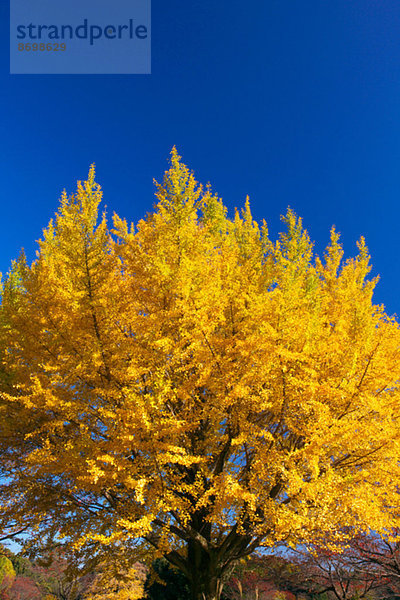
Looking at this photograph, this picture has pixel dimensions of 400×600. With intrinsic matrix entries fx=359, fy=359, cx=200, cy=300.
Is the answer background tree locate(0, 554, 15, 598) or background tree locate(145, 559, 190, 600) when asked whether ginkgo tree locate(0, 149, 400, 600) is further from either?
background tree locate(0, 554, 15, 598)

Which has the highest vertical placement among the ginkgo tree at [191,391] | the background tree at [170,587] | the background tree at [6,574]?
the ginkgo tree at [191,391]

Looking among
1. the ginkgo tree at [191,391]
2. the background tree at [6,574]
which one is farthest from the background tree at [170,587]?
the background tree at [6,574]

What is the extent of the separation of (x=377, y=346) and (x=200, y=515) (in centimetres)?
484

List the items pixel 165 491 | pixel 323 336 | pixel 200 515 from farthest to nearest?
pixel 200 515 < pixel 323 336 < pixel 165 491

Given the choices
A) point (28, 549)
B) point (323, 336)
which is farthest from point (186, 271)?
point (28, 549)

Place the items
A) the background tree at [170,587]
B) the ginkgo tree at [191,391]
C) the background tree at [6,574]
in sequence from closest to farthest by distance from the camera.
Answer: the ginkgo tree at [191,391]
the background tree at [170,587]
the background tree at [6,574]

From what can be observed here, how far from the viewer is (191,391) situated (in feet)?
19.4

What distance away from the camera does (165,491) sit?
5344 millimetres

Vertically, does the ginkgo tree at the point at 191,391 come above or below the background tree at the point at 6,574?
above

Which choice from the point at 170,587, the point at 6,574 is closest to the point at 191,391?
the point at 170,587

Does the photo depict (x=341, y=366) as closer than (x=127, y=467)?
No

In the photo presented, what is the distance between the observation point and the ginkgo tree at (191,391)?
525cm

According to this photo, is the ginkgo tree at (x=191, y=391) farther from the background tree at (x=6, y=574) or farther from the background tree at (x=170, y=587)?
the background tree at (x=6, y=574)

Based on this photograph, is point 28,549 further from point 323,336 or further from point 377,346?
point 377,346
